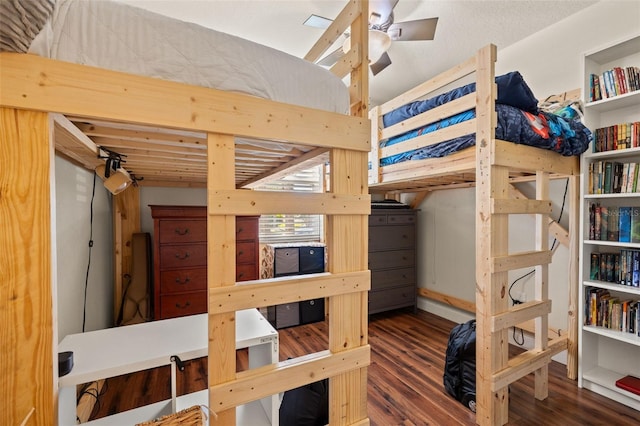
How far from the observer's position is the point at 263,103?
98cm

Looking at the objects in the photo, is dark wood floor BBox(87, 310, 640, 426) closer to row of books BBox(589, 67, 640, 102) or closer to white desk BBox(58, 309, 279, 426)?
white desk BBox(58, 309, 279, 426)

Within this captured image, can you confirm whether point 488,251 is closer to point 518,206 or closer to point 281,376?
point 518,206

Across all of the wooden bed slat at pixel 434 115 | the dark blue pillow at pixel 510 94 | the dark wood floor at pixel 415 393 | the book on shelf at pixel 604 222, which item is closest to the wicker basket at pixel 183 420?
the dark wood floor at pixel 415 393

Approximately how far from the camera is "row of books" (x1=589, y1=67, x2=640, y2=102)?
6.46 feet

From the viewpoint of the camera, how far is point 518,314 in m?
1.88

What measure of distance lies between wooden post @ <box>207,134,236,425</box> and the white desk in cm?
55

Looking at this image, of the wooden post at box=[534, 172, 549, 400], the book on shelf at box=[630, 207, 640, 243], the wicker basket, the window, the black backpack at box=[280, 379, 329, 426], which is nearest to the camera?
the wicker basket

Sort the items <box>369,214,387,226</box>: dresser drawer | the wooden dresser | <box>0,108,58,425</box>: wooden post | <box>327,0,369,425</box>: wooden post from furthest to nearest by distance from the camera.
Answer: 1. <box>369,214,387,226</box>: dresser drawer
2. the wooden dresser
3. <box>327,0,369,425</box>: wooden post
4. <box>0,108,58,425</box>: wooden post

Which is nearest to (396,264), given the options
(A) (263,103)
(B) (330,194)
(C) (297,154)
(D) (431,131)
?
(D) (431,131)

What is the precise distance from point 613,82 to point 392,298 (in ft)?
9.42

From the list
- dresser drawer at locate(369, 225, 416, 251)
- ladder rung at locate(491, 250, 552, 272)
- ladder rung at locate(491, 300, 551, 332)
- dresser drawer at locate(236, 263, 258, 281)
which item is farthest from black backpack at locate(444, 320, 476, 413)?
dresser drawer at locate(236, 263, 258, 281)

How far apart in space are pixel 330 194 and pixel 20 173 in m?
0.88

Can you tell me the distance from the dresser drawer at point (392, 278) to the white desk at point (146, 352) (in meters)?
2.06

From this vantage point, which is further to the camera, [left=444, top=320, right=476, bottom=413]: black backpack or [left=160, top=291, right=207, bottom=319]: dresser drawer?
[left=160, top=291, right=207, bottom=319]: dresser drawer
